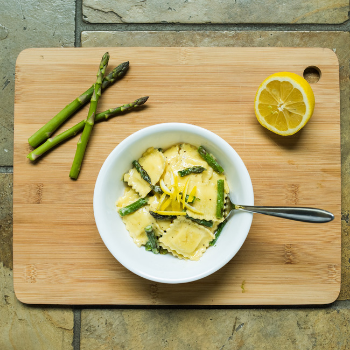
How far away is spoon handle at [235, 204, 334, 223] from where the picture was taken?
6.63 feet

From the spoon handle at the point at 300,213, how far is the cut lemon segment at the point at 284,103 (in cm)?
59

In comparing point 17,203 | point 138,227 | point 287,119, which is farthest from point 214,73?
point 17,203

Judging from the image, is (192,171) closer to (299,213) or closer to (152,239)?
(152,239)

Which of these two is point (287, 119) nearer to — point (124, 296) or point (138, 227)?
point (138, 227)

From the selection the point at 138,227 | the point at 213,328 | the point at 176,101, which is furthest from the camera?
the point at 213,328

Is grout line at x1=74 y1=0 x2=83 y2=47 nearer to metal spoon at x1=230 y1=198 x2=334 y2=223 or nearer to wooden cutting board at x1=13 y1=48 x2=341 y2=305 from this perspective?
wooden cutting board at x1=13 y1=48 x2=341 y2=305

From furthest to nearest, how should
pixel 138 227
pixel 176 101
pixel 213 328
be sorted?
pixel 213 328 → pixel 176 101 → pixel 138 227

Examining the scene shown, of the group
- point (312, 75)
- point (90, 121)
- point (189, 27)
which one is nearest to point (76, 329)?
point (90, 121)

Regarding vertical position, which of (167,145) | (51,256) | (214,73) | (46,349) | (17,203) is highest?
(214,73)

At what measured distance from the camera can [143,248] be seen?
230 centimetres

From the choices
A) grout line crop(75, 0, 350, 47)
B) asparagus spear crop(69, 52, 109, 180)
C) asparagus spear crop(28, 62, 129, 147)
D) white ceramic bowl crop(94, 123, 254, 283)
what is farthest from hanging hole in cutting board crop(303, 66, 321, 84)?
asparagus spear crop(69, 52, 109, 180)

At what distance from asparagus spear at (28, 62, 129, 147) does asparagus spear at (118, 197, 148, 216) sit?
0.83m

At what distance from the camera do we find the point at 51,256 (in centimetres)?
250

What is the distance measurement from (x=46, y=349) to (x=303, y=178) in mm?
2465
